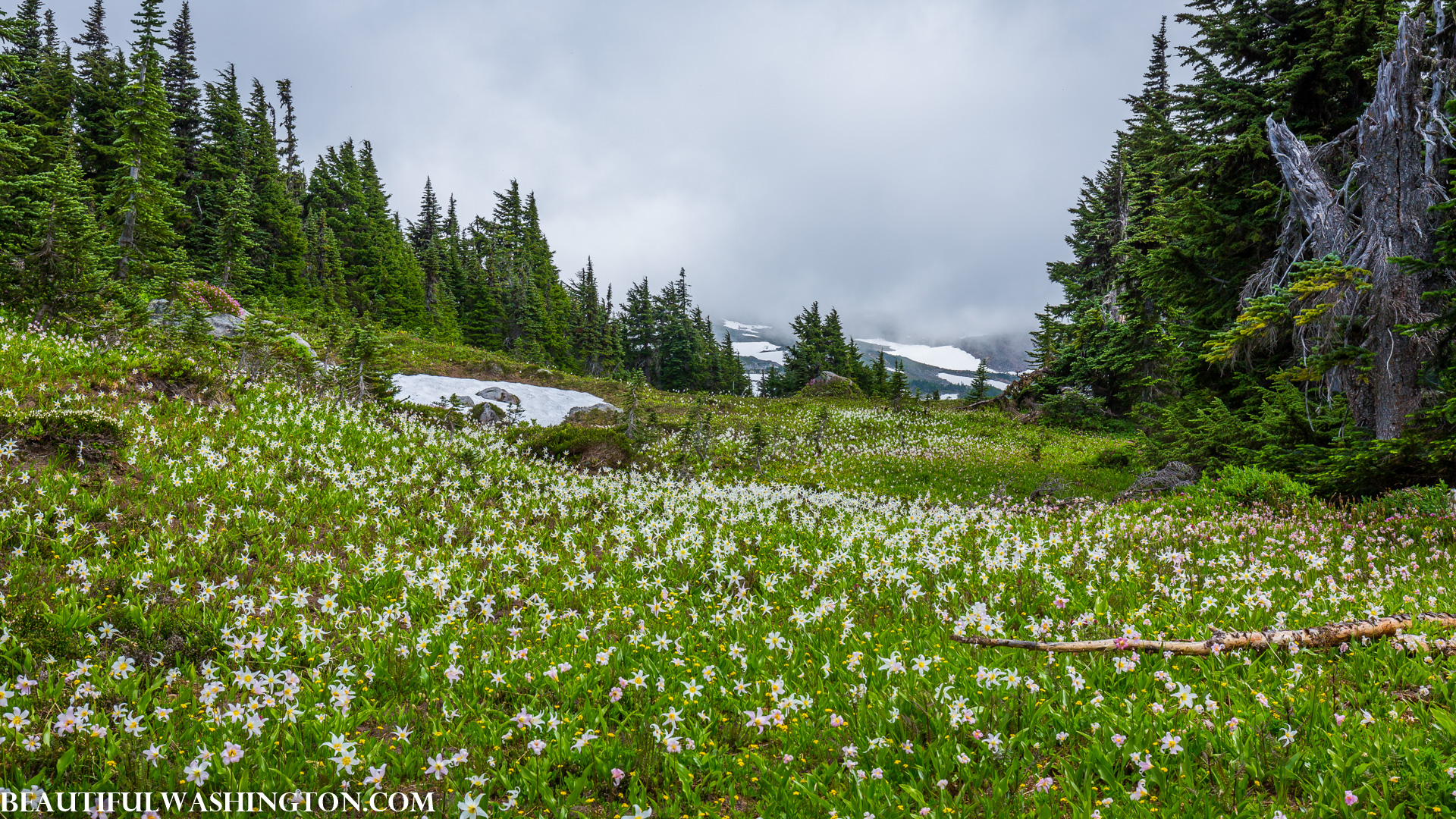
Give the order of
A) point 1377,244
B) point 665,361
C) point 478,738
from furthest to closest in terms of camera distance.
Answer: point 665,361 < point 1377,244 < point 478,738

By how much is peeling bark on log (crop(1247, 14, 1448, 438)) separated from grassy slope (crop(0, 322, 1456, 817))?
326cm

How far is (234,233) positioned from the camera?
3981 centimetres

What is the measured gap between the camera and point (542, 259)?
82.4 m

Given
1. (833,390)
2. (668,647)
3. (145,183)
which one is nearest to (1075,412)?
(668,647)

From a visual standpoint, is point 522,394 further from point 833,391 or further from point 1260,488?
point 1260,488

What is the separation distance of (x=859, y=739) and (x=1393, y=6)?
1545 centimetres

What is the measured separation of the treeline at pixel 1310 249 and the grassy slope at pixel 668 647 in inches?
98.9

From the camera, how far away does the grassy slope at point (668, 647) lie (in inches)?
113

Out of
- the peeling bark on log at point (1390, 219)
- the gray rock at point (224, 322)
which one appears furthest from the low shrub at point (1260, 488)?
the gray rock at point (224, 322)

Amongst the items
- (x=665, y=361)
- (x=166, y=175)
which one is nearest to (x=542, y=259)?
(x=665, y=361)

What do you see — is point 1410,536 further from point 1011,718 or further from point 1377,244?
point 1011,718

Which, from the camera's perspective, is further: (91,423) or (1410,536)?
(91,423)

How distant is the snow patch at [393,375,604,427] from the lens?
92.6 feet

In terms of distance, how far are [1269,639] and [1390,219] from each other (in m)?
10.1
